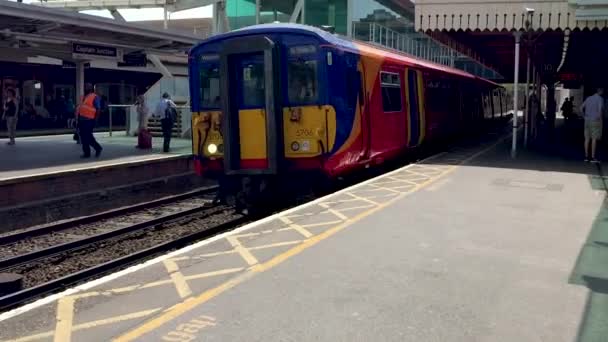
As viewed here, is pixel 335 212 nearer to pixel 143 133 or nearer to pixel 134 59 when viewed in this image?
pixel 143 133

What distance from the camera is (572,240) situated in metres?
6.57

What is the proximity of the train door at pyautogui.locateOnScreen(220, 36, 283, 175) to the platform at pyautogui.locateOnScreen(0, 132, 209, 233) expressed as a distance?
14.3ft

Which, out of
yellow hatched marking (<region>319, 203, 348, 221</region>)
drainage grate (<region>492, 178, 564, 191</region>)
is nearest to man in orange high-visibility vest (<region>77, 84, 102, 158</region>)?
yellow hatched marking (<region>319, 203, 348, 221</region>)

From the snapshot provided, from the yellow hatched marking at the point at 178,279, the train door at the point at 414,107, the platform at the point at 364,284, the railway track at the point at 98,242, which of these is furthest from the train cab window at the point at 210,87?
the yellow hatched marking at the point at 178,279

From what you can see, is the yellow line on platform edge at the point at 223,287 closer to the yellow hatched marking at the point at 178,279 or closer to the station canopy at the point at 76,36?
the yellow hatched marking at the point at 178,279

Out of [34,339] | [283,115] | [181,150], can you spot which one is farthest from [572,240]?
[181,150]

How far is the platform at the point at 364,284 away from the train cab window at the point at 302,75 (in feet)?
6.57

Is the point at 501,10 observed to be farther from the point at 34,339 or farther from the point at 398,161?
the point at 34,339

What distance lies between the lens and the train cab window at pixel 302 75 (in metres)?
9.24

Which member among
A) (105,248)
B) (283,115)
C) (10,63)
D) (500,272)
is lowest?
(105,248)

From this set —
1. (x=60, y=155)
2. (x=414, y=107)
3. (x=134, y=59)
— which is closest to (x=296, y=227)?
(x=414, y=107)

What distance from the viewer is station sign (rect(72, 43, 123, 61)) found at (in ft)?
56.2

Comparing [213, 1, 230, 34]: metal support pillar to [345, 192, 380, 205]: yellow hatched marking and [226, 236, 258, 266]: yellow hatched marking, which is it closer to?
[345, 192, 380, 205]: yellow hatched marking

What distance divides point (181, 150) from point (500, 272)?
43.9 ft
